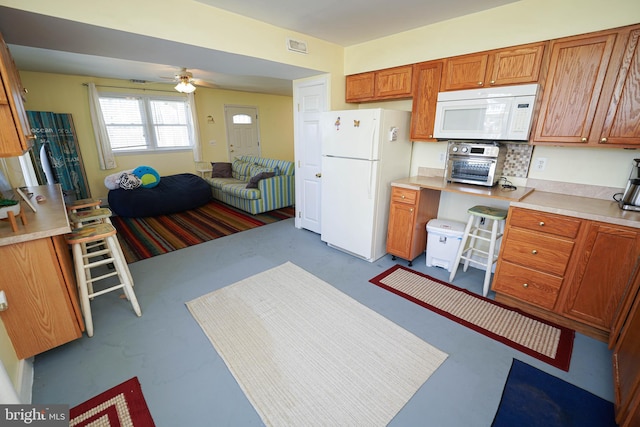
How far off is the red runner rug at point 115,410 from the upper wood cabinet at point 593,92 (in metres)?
3.29

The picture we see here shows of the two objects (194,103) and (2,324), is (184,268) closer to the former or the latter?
(2,324)

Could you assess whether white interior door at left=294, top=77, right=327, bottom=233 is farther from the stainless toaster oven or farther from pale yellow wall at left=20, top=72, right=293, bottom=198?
pale yellow wall at left=20, top=72, right=293, bottom=198

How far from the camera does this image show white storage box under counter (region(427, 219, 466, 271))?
2752 mm

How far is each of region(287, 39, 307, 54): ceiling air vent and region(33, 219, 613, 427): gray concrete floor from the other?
2409 millimetres

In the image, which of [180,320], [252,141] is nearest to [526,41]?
A: [180,320]

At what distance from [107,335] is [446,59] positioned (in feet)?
12.0

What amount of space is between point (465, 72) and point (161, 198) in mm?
4643

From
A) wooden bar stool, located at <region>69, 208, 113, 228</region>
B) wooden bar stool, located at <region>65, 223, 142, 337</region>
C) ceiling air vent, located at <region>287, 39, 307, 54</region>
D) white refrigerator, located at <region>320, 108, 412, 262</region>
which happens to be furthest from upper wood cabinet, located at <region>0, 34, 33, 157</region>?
white refrigerator, located at <region>320, 108, 412, 262</region>

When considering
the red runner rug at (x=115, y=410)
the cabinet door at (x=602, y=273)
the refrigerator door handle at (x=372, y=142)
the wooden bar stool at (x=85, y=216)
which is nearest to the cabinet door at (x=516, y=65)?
the refrigerator door handle at (x=372, y=142)

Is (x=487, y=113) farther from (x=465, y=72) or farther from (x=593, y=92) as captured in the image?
(x=593, y=92)

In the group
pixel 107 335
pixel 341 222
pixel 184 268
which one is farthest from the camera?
pixel 341 222

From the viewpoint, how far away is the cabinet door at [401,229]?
2.86m

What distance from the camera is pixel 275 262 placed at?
3.11 m

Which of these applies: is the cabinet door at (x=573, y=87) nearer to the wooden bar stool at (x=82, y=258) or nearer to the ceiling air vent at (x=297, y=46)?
the ceiling air vent at (x=297, y=46)
